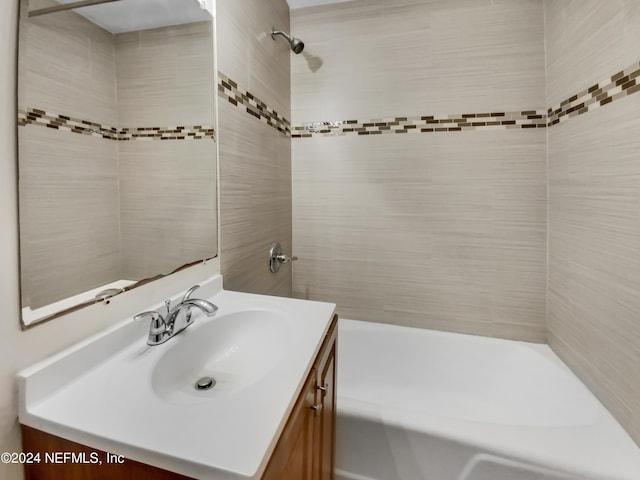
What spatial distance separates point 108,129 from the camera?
71cm

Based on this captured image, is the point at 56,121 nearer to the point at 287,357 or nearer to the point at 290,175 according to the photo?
the point at 287,357

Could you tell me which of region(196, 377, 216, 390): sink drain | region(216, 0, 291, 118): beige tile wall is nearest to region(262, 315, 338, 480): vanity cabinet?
region(196, 377, 216, 390): sink drain

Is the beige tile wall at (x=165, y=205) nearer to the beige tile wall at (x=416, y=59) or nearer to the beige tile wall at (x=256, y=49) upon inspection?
the beige tile wall at (x=256, y=49)

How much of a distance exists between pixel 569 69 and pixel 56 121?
6.08 ft

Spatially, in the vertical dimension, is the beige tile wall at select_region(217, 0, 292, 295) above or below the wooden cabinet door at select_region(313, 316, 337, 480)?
above

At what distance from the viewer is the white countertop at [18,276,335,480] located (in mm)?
412

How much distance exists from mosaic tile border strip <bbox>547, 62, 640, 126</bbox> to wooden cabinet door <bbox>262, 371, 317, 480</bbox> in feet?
4.46

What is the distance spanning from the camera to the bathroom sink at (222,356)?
704 mm

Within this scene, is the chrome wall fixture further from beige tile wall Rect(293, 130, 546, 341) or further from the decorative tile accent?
the decorative tile accent

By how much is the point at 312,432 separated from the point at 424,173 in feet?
4.60

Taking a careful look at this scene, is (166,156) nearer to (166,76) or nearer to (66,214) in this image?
(166,76)

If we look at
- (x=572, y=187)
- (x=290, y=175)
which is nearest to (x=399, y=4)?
(x=290, y=175)

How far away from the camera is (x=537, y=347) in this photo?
1.52 metres

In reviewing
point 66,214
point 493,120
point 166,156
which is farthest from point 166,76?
point 493,120
